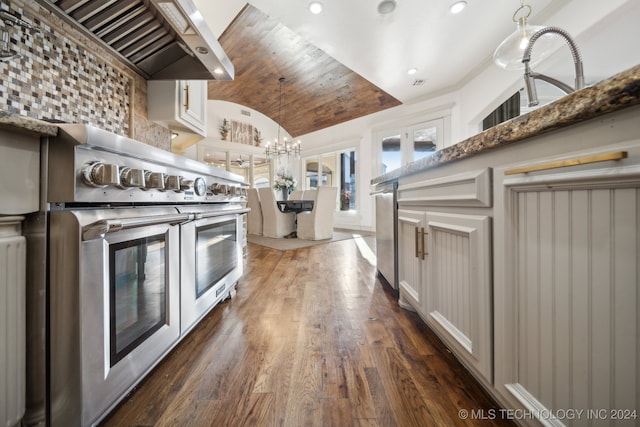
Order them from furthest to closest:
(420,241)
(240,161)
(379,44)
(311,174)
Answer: (311,174) → (240,161) → (379,44) → (420,241)

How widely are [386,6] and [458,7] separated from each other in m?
0.78

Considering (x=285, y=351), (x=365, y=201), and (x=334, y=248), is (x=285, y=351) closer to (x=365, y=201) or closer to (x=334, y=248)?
(x=334, y=248)

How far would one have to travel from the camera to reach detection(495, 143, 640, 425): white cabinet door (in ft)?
1.29

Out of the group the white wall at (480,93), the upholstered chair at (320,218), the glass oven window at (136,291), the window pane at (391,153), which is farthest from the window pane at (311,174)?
the glass oven window at (136,291)

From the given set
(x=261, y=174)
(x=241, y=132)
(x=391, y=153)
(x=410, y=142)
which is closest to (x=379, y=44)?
(x=410, y=142)

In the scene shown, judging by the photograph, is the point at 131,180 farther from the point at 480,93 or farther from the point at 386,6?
the point at 480,93

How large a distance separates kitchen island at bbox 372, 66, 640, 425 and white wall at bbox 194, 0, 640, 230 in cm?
280

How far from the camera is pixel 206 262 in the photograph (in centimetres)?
125

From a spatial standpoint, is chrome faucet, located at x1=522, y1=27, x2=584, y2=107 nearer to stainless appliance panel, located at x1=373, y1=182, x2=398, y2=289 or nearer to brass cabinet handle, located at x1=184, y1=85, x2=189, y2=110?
stainless appliance panel, located at x1=373, y1=182, x2=398, y2=289

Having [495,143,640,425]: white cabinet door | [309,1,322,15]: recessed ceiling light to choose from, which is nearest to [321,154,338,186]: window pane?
[309,1,322,15]: recessed ceiling light

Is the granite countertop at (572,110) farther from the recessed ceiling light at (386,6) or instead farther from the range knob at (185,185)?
the recessed ceiling light at (386,6)

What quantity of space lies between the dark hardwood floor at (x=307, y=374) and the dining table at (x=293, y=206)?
10.2 feet

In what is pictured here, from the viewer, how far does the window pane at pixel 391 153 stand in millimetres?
5453

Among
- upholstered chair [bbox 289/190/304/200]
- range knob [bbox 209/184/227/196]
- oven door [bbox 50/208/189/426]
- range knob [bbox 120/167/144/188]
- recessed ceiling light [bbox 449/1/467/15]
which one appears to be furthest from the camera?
upholstered chair [bbox 289/190/304/200]
